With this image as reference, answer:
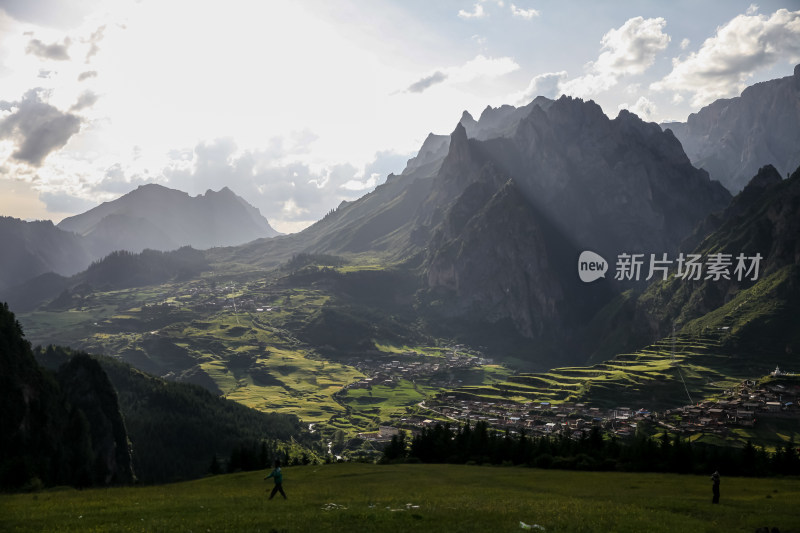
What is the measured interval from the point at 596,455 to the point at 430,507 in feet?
213

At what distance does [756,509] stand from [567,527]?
75.6ft

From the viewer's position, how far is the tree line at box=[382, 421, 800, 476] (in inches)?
3413

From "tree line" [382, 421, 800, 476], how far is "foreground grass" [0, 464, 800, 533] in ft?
39.1

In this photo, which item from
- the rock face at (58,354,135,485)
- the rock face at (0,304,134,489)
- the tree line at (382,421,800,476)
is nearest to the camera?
the tree line at (382,421,800,476)

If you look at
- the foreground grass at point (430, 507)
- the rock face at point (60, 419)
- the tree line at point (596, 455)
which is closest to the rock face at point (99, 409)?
the rock face at point (60, 419)

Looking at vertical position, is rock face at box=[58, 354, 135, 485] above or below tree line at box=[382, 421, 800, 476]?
below

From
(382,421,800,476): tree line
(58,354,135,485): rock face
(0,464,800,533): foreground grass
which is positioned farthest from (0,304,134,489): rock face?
(382,421,800,476): tree line

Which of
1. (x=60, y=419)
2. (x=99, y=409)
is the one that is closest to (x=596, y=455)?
(x=60, y=419)

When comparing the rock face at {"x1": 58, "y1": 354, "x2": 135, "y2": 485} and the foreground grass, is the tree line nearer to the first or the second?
the foreground grass

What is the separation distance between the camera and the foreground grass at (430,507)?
38.1m

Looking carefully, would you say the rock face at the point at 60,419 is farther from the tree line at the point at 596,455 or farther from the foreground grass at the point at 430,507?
the tree line at the point at 596,455

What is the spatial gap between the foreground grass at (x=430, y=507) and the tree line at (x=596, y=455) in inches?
469

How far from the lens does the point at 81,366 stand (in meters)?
190

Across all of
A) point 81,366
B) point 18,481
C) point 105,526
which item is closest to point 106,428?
point 81,366
